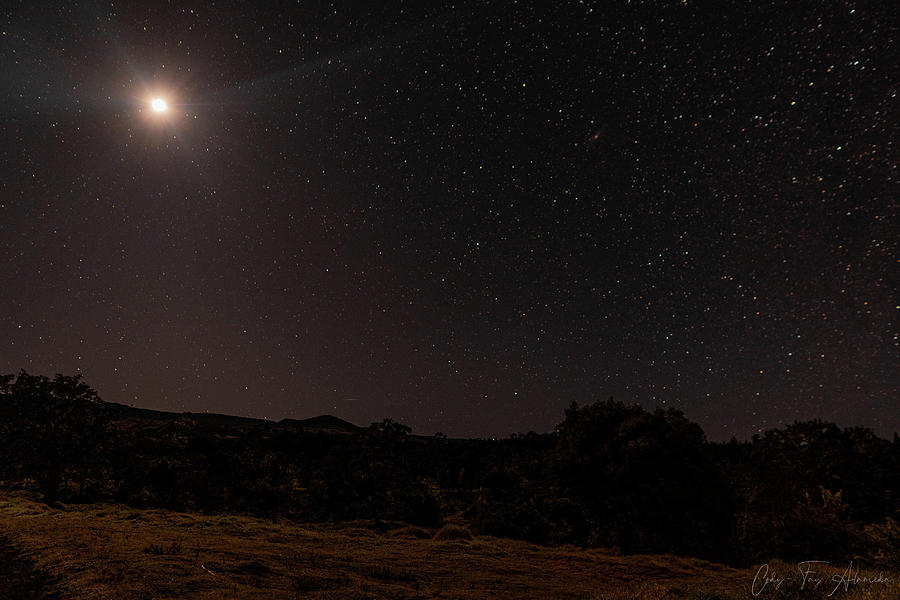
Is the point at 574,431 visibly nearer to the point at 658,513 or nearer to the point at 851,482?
the point at 658,513

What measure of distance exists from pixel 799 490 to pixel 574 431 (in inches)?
509

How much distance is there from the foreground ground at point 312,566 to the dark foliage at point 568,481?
423cm

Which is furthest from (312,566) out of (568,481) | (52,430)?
(52,430)

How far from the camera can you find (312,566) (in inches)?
744

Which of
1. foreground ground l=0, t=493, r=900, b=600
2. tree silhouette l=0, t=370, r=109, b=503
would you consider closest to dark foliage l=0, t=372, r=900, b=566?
tree silhouette l=0, t=370, r=109, b=503

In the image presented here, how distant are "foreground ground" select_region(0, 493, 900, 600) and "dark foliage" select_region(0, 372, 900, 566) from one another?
166 inches

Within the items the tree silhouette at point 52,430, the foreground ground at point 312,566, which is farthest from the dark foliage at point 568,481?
the foreground ground at point 312,566

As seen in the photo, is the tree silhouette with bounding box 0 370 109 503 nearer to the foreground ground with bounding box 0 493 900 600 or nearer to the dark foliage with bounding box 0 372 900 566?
the dark foliage with bounding box 0 372 900 566

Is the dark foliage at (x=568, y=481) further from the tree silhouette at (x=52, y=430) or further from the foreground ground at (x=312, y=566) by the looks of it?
the foreground ground at (x=312, y=566)

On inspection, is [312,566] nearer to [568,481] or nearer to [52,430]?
[568,481]

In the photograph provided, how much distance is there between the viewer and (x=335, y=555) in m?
21.8

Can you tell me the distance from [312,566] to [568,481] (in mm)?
18482

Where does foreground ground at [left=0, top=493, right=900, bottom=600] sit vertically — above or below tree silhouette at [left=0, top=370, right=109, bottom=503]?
below

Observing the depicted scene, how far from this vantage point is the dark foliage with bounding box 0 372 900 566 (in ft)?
95.5
